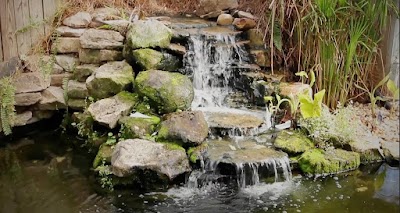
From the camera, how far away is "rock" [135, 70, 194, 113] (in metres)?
4.82

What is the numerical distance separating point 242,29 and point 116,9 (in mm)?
1645

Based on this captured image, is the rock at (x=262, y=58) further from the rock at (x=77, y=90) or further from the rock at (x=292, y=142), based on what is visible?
the rock at (x=77, y=90)

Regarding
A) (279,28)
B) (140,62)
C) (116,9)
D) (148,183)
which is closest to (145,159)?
(148,183)

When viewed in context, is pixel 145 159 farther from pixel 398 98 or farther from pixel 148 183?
pixel 398 98

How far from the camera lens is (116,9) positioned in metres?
6.12

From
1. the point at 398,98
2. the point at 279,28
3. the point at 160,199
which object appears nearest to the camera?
the point at 398,98

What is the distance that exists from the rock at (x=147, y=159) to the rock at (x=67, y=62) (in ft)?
5.78

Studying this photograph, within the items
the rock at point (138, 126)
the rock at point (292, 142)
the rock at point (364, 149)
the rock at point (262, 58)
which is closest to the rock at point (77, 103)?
the rock at point (138, 126)

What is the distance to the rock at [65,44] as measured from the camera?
5652 millimetres

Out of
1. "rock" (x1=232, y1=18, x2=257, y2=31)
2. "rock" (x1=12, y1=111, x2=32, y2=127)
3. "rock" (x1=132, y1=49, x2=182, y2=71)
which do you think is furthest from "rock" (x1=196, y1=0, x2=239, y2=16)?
"rock" (x1=12, y1=111, x2=32, y2=127)

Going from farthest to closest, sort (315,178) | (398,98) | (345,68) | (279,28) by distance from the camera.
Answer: (279,28), (345,68), (315,178), (398,98)

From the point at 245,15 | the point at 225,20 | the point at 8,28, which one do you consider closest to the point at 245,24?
the point at 245,15

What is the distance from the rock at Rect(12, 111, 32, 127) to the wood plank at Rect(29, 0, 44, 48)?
92 centimetres

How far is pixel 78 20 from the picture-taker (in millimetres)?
5809
